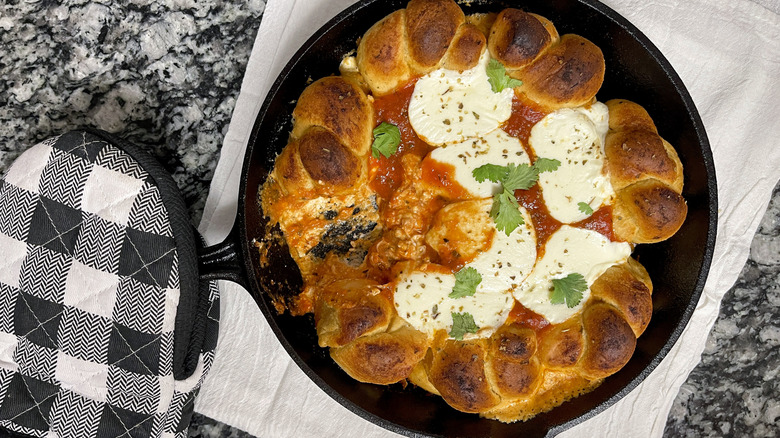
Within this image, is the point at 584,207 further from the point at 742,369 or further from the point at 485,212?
the point at 742,369

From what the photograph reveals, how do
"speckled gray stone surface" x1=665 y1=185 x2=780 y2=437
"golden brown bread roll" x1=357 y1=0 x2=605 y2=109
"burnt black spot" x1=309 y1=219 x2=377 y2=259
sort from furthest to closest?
"speckled gray stone surface" x1=665 y1=185 x2=780 y2=437 < "burnt black spot" x1=309 y1=219 x2=377 y2=259 < "golden brown bread roll" x1=357 y1=0 x2=605 y2=109

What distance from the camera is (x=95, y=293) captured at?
7.12 ft

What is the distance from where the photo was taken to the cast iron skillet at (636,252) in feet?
6.72

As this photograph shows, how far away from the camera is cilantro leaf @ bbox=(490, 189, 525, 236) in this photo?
1.96 meters

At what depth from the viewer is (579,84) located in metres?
1.98

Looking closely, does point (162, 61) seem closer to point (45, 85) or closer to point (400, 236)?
point (45, 85)

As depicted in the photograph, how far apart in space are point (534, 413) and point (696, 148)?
1.13 metres

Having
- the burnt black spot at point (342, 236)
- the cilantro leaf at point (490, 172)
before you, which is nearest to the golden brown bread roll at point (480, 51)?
the cilantro leaf at point (490, 172)

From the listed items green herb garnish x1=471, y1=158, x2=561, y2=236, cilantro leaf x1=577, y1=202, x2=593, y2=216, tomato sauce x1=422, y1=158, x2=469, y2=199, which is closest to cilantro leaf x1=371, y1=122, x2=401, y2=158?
tomato sauce x1=422, y1=158, x2=469, y2=199

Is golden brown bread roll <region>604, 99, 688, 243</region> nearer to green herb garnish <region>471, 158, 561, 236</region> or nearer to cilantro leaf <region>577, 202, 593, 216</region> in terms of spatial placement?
cilantro leaf <region>577, 202, 593, 216</region>

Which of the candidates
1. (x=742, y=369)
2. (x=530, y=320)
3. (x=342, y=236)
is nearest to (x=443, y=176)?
(x=342, y=236)

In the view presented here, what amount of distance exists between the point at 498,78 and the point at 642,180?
23.8 inches

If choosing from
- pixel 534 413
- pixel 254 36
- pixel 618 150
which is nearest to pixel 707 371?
pixel 534 413

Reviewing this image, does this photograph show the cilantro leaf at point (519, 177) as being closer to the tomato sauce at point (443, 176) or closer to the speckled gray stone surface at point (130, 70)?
the tomato sauce at point (443, 176)
